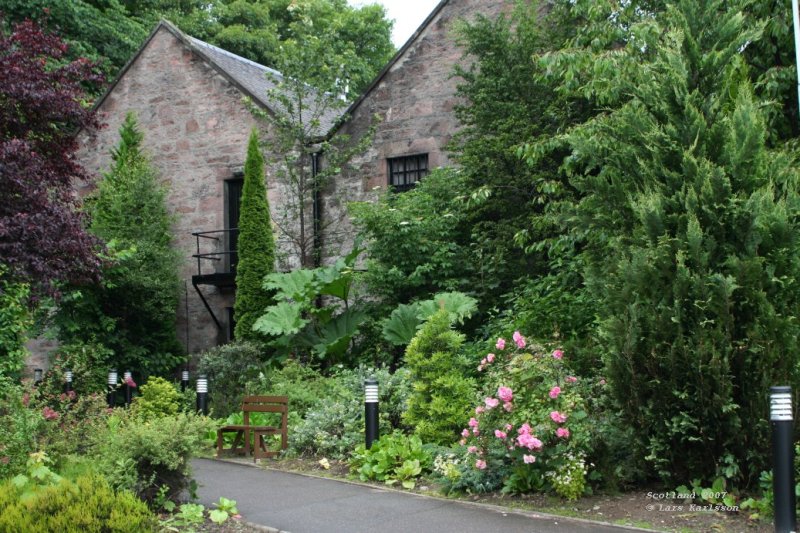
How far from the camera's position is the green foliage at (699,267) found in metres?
6.71

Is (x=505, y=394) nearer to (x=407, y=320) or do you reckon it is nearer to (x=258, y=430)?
(x=258, y=430)

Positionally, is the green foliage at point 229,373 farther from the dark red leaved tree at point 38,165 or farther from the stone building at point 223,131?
the stone building at point 223,131

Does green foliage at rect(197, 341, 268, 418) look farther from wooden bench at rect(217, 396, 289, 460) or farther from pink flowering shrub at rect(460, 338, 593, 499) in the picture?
pink flowering shrub at rect(460, 338, 593, 499)

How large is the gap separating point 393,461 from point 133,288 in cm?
1090

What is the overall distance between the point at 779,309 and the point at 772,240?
0.57 meters

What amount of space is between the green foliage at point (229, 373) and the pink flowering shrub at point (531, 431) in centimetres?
665

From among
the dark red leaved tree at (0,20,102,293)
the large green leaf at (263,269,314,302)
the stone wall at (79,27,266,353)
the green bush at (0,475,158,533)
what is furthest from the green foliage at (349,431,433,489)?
the stone wall at (79,27,266,353)

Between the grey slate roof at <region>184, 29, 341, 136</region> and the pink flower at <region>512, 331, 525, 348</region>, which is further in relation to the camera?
the grey slate roof at <region>184, 29, 341, 136</region>

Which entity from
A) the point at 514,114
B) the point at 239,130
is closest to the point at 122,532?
the point at 514,114

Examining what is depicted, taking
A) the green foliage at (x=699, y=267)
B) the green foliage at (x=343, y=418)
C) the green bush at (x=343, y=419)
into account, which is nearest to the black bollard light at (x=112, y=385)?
the green foliage at (x=343, y=418)

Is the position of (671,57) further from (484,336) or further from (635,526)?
(484,336)

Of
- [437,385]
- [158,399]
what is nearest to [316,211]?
[158,399]

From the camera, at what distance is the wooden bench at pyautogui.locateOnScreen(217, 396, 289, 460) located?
1068cm

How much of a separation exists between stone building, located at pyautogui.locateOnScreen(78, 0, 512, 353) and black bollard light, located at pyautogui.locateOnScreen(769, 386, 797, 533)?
11084mm
